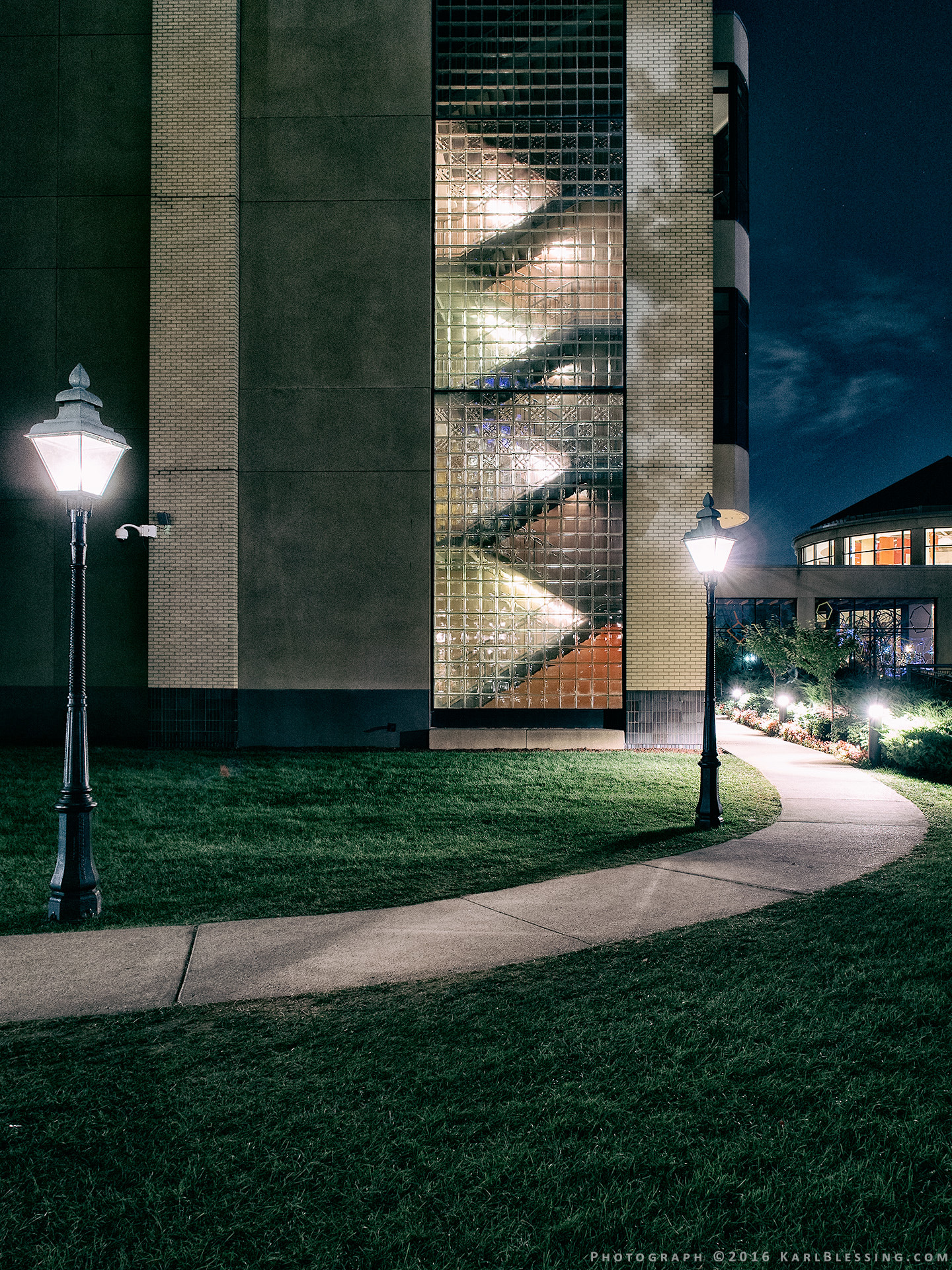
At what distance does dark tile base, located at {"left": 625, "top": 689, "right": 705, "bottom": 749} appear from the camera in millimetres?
14414

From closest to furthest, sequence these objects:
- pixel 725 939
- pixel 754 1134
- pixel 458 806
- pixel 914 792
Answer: pixel 754 1134, pixel 725 939, pixel 458 806, pixel 914 792

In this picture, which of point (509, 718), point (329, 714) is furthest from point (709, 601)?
point (329, 714)

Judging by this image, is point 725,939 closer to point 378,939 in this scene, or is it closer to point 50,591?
point 378,939

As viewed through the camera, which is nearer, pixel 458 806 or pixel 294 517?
pixel 458 806

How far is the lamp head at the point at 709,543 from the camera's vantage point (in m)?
7.93

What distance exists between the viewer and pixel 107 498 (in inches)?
586

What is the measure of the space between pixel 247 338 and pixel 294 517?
3787mm

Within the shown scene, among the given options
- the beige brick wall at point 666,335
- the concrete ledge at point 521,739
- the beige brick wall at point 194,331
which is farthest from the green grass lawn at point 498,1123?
the beige brick wall at point 194,331

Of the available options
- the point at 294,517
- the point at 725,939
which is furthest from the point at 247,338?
the point at 725,939

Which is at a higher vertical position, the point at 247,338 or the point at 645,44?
the point at 645,44

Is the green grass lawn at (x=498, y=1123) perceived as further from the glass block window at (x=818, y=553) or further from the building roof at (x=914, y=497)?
the glass block window at (x=818, y=553)

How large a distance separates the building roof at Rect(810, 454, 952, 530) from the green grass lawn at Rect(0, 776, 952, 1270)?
162ft

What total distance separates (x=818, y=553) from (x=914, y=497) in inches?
311

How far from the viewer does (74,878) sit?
5.34 m
